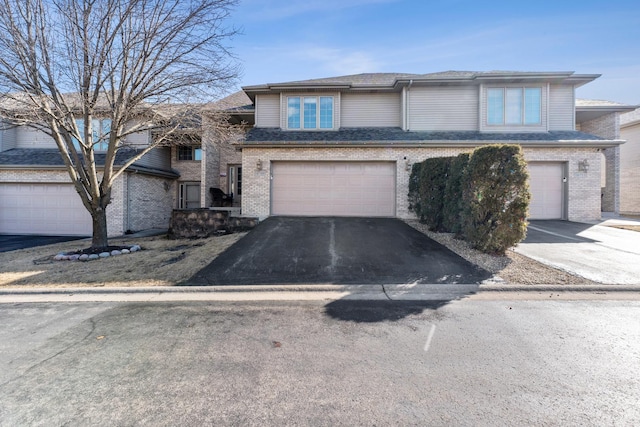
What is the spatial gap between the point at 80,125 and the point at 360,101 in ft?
44.6

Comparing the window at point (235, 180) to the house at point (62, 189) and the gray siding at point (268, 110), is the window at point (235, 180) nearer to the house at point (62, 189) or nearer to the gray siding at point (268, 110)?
the house at point (62, 189)

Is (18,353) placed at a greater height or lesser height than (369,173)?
lesser

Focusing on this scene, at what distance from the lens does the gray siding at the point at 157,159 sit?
51.2 ft

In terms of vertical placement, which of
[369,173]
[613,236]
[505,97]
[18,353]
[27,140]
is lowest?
[18,353]

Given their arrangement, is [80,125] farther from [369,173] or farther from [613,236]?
[613,236]

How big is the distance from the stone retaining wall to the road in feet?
23.4

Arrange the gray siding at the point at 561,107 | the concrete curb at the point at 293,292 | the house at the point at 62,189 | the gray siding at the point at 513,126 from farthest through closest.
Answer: the house at the point at 62,189
the gray siding at the point at 561,107
the gray siding at the point at 513,126
the concrete curb at the point at 293,292

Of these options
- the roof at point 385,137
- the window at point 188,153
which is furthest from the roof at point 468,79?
the window at point 188,153

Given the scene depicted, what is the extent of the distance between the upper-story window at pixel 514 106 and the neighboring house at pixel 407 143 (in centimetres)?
4

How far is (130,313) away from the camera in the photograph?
480 cm

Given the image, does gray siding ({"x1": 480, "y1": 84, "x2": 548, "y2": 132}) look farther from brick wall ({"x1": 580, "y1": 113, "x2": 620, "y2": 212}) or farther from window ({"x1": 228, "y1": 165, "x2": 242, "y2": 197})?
window ({"x1": 228, "y1": 165, "x2": 242, "y2": 197})

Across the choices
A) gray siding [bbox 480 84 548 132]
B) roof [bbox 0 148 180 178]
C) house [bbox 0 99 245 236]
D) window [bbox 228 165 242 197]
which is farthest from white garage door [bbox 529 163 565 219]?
roof [bbox 0 148 180 178]

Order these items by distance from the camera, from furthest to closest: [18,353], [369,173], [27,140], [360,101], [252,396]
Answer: [27,140] → [360,101] → [369,173] → [18,353] → [252,396]

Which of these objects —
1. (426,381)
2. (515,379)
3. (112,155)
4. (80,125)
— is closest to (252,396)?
(426,381)
